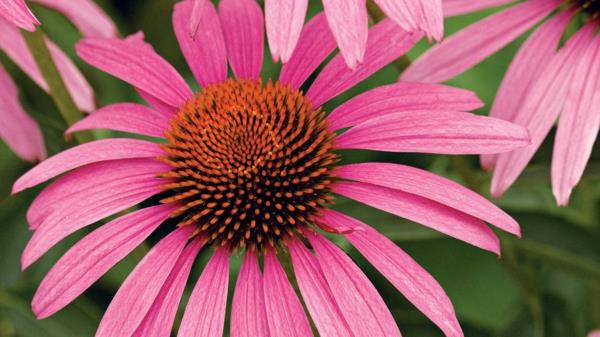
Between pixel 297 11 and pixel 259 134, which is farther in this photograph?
pixel 259 134

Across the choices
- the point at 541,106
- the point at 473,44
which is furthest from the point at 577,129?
the point at 473,44

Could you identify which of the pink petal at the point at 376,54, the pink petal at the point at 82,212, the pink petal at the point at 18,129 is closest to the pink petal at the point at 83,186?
the pink petal at the point at 82,212

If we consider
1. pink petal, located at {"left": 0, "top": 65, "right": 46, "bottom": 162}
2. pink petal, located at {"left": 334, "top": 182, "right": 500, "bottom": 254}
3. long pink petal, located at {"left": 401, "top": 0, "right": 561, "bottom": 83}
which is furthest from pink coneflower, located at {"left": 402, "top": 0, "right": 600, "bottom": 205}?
pink petal, located at {"left": 0, "top": 65, "right": 46, "bottom": 162}

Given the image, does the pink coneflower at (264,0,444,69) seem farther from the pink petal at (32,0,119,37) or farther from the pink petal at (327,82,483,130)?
the pink petal at (32,0,119,37)

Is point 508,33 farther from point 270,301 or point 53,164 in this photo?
point 53,164

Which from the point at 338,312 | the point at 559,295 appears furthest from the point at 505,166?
the point at 559,295

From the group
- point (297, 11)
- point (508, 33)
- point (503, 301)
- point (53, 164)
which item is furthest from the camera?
point (503, 301)
